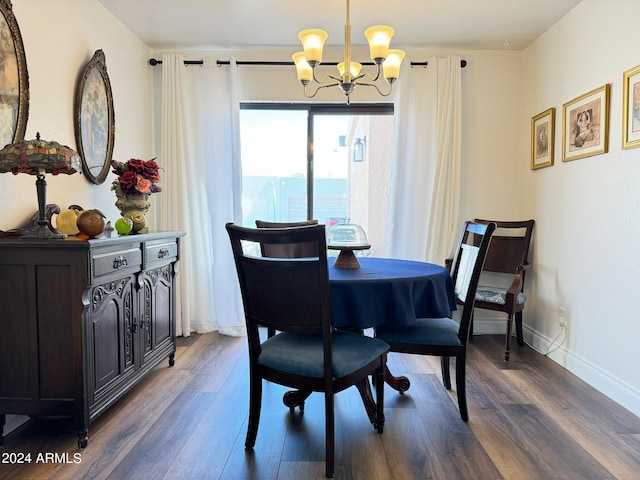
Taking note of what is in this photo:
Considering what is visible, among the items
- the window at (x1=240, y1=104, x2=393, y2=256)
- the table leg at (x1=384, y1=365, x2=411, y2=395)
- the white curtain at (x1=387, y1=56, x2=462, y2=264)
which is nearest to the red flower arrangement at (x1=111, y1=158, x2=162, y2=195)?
the window at (x1=240, y1=104, x2=393, y2=256)

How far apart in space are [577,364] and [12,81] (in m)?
3.69

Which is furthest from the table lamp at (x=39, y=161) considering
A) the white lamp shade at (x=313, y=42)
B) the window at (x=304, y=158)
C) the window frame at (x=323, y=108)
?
the window frame at (x=323, y=108)

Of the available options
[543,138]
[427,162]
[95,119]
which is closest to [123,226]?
[95,119]

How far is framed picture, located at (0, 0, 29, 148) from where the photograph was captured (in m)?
1.94

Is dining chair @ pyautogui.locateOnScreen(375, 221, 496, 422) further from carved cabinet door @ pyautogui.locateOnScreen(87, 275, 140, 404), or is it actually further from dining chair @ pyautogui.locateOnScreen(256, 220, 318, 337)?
carved cabinet door @ pyautogui.locateOnScreen(87, 275, 140, 404)

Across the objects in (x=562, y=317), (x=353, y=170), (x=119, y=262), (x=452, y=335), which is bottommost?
(x=562, y=317)

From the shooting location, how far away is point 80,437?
6.09 feet

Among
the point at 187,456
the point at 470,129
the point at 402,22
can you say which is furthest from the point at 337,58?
the point at 187,456

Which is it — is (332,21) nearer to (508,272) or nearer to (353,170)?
(353,170)

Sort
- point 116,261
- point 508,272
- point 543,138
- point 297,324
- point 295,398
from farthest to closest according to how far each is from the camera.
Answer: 1. point 508,272
2. point 543,138
3. point 295,398
4. point 116,261
5. point 297,324

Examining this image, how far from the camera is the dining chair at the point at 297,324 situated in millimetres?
1590

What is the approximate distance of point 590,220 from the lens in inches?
105

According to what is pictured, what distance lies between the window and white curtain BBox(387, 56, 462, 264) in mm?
357

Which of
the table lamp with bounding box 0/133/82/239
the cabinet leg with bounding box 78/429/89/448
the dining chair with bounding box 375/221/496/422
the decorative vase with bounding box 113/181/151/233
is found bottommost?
the cabinet leg with bounding box 78/429/89/448
